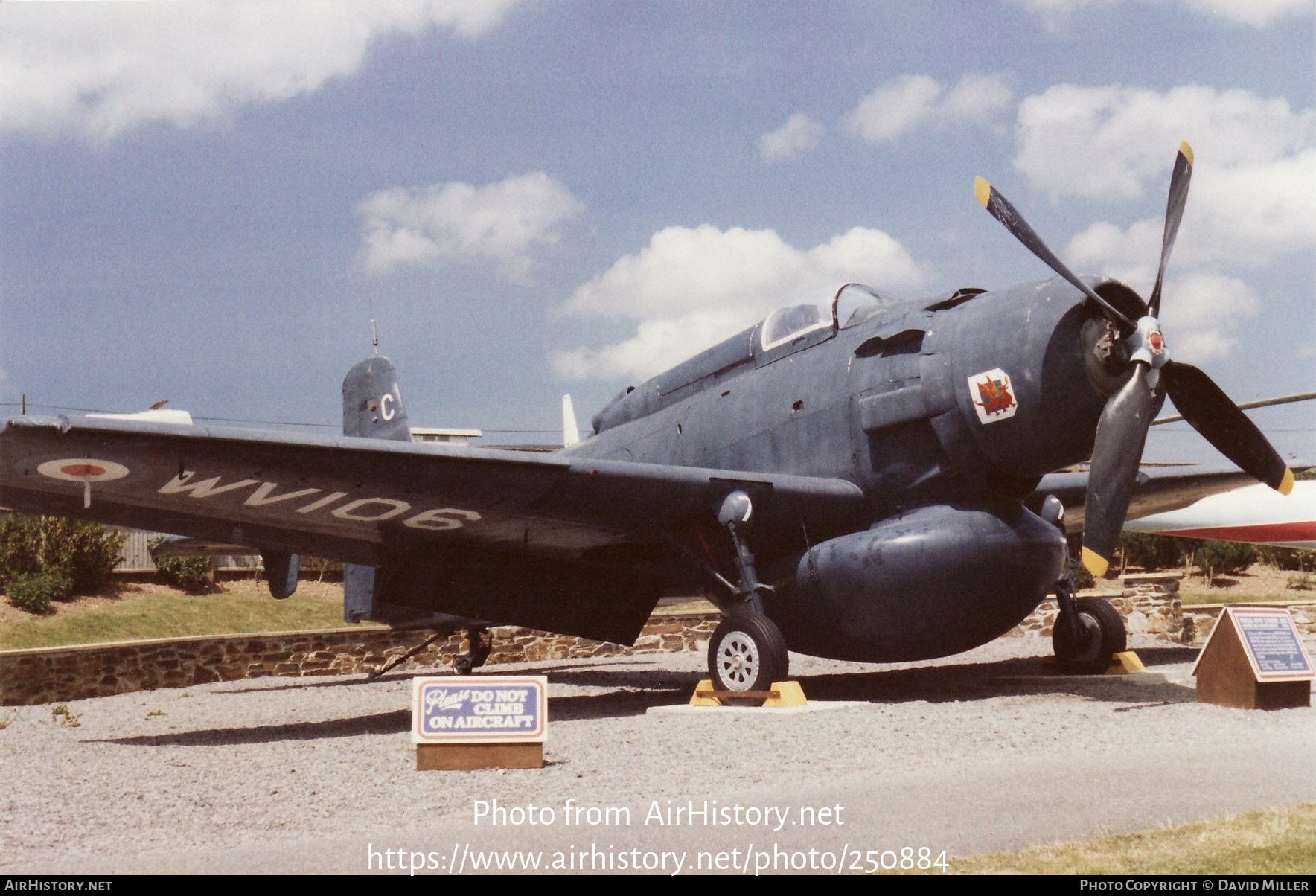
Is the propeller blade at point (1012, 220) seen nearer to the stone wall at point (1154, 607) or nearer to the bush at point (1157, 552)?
the stone wall at point (1154, 607)

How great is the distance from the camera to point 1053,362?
8.85m

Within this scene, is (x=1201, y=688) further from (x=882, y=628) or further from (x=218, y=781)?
(x=218, y=781)

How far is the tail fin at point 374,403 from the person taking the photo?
15.6 meters

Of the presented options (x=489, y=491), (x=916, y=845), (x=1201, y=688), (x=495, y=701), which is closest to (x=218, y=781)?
(x=495, y=701)

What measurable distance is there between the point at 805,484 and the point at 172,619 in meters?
23.0

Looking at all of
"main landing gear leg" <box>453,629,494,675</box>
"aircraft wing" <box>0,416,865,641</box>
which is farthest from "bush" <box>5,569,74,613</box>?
"aircraft wing" <box>0,416,865,641</box>

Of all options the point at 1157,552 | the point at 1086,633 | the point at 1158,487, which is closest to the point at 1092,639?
the point at 1086,633

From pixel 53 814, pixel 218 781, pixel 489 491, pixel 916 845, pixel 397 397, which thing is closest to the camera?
pixel 916 845

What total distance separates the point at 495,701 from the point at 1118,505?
5.21 m

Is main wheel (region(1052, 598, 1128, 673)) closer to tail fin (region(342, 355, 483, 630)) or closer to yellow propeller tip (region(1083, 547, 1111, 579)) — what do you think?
yellow propeller tip (region(1083, 547, 1111, 579))

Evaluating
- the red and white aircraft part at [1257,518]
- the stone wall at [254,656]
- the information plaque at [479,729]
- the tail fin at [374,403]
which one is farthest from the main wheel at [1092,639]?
the stone wall at [254,656]

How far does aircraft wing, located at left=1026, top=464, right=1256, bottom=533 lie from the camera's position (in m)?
12.5

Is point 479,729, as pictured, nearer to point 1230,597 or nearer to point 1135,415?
point 1135,415

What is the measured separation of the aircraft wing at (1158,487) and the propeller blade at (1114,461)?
3.51 metres
